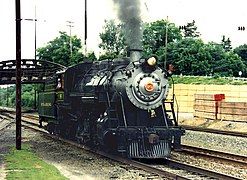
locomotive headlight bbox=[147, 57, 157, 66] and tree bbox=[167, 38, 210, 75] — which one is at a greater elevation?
tree bbox=[167, 38, 210, 75]

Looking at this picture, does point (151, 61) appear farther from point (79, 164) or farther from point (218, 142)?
point (218, 142)

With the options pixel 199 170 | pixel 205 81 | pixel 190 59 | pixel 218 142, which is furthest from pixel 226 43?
pixel 199 170

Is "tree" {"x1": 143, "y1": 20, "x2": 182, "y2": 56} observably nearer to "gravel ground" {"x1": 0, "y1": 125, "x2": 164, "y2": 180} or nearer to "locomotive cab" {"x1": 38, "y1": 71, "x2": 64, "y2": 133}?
"locomotive cab" {"x1": 38, "y1": 71, "x2": 64, "y2": 133}

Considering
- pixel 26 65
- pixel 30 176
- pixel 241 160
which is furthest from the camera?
pixel 26 65

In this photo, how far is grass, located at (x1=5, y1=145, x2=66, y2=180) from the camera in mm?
12359

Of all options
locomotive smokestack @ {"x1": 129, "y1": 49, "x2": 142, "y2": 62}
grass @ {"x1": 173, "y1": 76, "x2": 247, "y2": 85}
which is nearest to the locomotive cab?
locomotive smokestack @ {"x1": 129, "y1": 49, "x2": 142, "y2": 62}

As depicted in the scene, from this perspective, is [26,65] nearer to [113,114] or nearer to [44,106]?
[44,106]

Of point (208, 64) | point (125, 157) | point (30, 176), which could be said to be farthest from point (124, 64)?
point (208, 64)

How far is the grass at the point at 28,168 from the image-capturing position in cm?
1236

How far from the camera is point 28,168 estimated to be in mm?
13789

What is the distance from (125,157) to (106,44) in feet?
139

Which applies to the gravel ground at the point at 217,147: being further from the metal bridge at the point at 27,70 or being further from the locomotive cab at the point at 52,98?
the metal bridge at the point at 27,70

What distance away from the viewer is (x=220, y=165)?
15.1 m

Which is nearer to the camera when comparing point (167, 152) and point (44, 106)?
point (167, 152)
